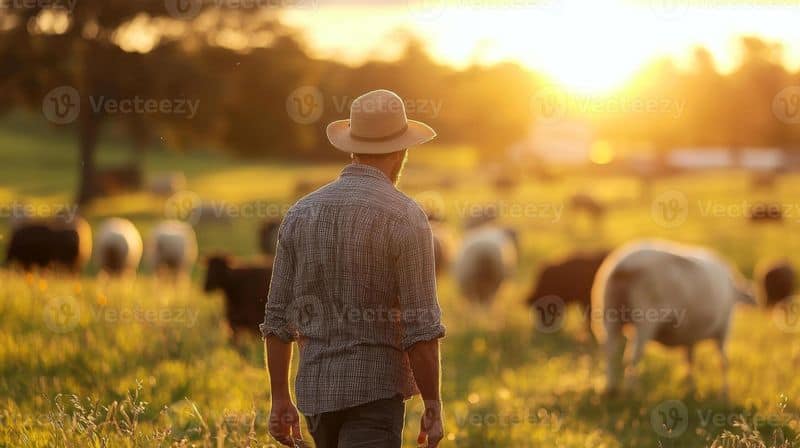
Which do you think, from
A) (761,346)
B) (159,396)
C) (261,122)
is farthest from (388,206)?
(261,122)

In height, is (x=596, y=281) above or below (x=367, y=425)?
above

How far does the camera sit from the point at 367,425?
389cm

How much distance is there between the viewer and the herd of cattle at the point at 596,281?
995cm

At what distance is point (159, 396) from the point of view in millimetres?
6844

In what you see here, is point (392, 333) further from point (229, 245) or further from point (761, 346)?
point (229, 245)
